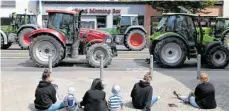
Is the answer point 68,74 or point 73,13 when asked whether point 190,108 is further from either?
point 73,13

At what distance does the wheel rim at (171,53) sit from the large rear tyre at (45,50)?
424 cm

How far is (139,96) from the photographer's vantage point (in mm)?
9844

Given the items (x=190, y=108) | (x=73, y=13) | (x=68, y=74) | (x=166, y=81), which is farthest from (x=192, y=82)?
(x=73, y=13)

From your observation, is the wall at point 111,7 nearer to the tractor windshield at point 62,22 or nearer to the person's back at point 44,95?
the tractor windshield at point 62,22

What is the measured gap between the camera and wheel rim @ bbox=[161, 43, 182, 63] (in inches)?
705

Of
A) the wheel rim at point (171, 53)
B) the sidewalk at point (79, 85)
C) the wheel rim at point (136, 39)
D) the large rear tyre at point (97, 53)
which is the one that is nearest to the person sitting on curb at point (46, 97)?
the sidewalk at point (79, 85)

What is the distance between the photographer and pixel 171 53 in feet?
59.1

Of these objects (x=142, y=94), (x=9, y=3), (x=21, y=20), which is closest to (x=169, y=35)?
(x=142, y=94)

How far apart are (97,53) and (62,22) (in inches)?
78.0

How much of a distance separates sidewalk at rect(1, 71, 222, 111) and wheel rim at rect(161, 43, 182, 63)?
7.34 feet

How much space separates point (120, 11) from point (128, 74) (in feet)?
95.1

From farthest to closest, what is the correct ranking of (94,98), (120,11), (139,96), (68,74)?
1. (120,11)
2. (68,74)
3. (139,96)
4. (94,98)

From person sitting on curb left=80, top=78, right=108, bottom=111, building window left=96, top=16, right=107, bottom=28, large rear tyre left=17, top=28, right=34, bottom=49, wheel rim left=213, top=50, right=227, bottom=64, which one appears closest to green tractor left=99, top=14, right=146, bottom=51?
large rear tyre left=17, top=28, right=34, bottom=49

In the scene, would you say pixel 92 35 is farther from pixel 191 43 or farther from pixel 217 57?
pixel 217 57
